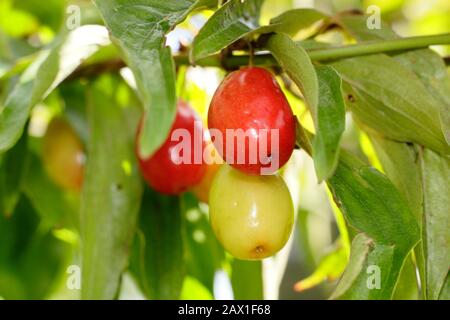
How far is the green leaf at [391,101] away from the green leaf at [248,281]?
0.32 metres

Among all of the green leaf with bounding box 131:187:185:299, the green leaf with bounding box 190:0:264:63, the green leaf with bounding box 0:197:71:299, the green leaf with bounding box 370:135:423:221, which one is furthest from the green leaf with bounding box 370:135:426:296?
the green leaf with bounding box 0:197:71:299

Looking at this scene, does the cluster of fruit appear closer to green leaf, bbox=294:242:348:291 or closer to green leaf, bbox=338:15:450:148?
green leaf, bbox=338:15:450:148

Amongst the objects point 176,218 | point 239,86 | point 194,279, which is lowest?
point 194,279

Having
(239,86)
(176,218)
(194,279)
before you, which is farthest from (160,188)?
(239,86)

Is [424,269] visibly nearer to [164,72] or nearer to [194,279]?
[164,72]

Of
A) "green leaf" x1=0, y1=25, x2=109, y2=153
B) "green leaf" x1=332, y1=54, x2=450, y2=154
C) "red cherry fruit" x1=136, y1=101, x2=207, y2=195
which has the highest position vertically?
"green leaf" x1=0, y1=25, x2=109, y2=153

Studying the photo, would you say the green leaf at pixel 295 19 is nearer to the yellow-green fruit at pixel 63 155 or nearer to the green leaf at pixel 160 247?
the green leaf at pixel 160 247

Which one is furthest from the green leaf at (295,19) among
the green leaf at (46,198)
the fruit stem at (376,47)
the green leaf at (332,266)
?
the green leaf at (46,198)

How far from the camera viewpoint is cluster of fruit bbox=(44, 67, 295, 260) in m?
0.75

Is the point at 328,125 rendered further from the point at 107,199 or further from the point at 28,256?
the point at 28,256

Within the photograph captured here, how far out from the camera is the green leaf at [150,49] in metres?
0.62

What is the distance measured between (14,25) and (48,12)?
2.4 inches
